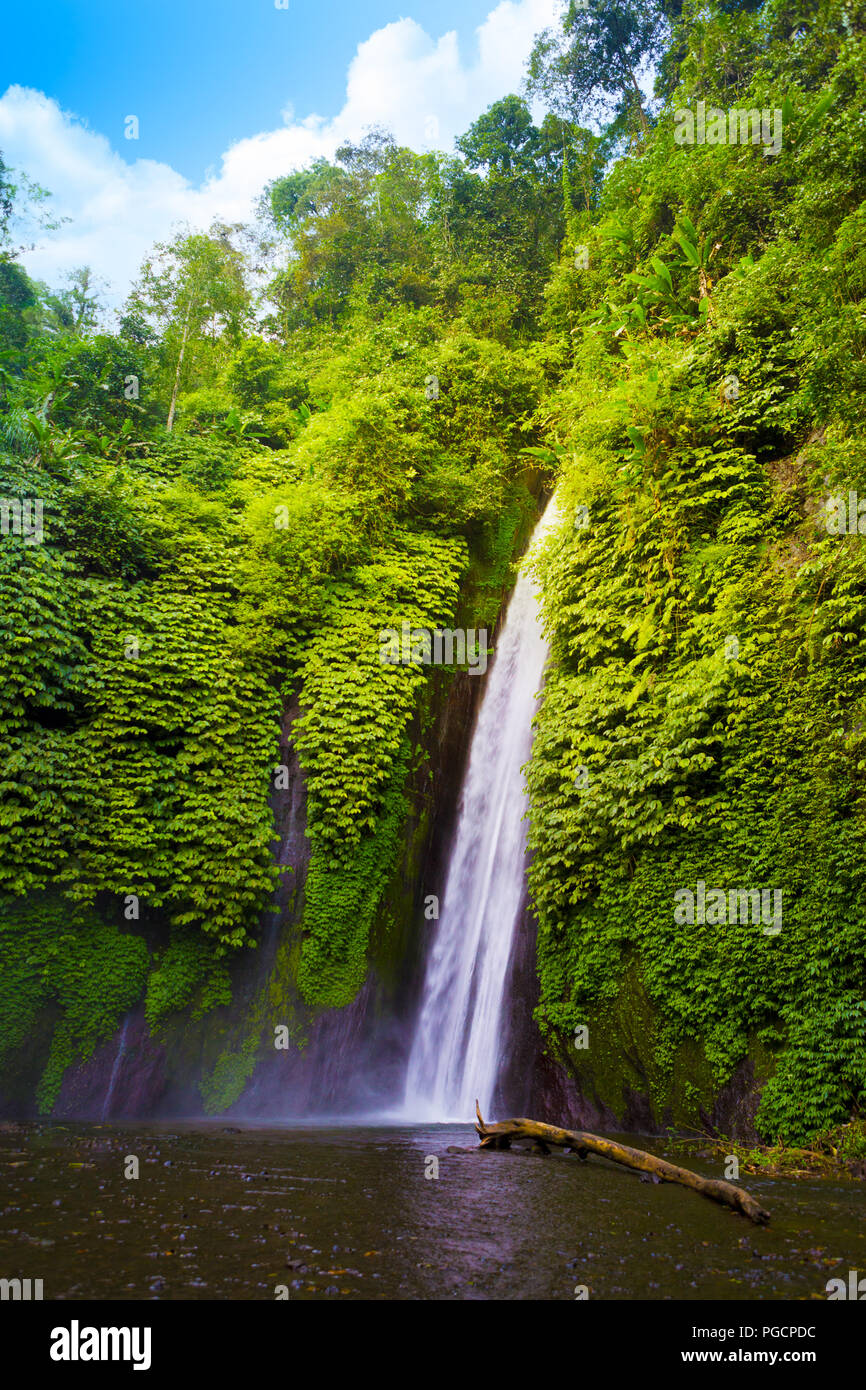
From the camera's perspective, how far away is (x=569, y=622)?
10469 millimetres

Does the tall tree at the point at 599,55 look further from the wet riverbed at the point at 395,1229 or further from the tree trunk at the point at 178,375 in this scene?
the wet riverbed at the point at 395,1229

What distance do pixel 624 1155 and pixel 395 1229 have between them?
7.79 feet

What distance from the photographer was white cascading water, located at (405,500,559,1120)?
30.8 feet

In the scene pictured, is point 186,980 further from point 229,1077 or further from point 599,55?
point 599,55

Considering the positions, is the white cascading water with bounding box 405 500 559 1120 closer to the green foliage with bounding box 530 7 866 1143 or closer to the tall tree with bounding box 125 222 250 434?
the green foliage with bounding box 530 7 866 1143

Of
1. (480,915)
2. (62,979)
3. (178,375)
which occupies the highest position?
(178,375)

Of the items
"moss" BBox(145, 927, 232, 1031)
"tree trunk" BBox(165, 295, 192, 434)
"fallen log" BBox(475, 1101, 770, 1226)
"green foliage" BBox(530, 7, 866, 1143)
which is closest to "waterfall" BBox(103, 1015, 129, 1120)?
"moss" BBox(145, 927, 232, 1031)

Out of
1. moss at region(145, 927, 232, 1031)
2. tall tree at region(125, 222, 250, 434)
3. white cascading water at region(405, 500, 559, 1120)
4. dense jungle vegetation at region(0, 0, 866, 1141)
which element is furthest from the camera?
tall tree at region(125, 222, 250, 434)

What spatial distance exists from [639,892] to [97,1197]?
18.3ft

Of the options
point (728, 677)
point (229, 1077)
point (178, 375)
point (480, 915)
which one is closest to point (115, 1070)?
point (229, 1077)

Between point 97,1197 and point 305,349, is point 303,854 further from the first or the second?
point 305,349

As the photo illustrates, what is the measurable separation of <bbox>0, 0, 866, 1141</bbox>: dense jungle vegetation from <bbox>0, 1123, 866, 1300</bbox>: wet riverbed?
2.31m
